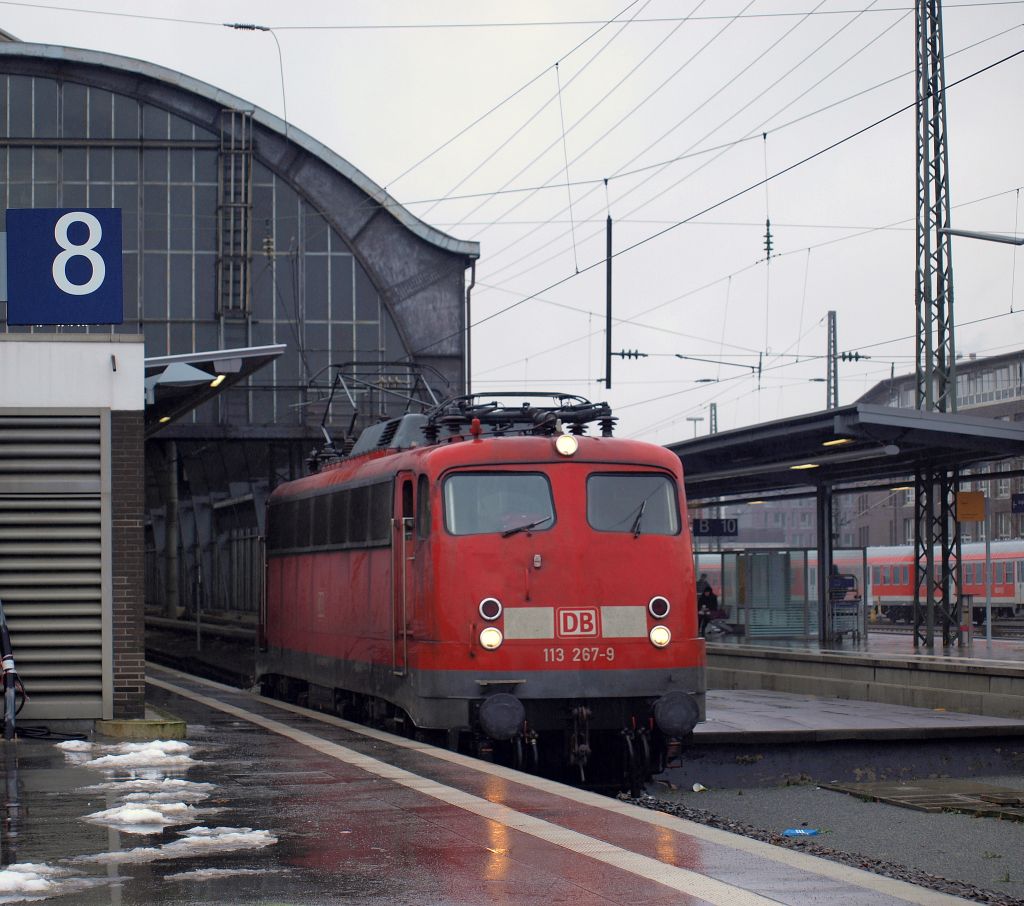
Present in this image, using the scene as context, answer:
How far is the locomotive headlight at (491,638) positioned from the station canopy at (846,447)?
31.0ft

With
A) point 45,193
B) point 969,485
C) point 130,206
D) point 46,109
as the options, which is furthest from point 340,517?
point 969,485

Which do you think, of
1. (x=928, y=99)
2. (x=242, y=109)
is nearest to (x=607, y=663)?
(x=928, y=99)

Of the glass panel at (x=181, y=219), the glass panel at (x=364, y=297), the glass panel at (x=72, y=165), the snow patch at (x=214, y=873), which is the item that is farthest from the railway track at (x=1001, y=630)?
the snow patch at (x=214, y=873)

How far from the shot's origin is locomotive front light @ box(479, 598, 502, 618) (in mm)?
13212

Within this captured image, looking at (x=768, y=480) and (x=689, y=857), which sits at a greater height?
(x=768, y=480)

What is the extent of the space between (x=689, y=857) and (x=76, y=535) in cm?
817

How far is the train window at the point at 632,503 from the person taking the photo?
1390cm

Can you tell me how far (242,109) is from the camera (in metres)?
41.7

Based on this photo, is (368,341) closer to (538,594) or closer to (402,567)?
(402,567)

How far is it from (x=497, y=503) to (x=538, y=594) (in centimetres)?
92

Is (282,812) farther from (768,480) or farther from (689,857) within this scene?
(768,480)

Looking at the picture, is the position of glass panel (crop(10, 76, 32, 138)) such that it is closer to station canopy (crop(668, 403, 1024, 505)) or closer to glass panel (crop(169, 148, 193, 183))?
glass panel (crop(169, 148, 193, 183))

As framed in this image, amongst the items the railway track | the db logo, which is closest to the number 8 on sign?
the db logo

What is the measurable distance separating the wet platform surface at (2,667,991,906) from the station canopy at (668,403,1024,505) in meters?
11.6
